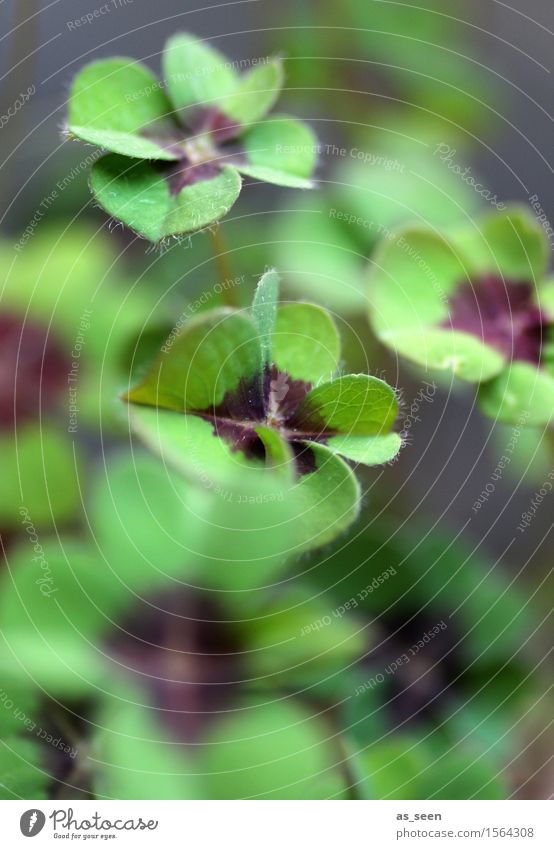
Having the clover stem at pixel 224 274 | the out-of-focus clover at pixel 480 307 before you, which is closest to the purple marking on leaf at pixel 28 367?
the clover stem at pixel 224 274

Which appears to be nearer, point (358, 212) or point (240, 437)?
point (240, 437)

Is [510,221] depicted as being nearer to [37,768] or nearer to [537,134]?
[537,134]

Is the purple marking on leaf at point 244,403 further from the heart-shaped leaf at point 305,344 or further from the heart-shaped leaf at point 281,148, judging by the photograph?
the heart-shaped leaf at point 281,148

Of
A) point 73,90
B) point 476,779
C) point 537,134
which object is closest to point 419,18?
point 537,134

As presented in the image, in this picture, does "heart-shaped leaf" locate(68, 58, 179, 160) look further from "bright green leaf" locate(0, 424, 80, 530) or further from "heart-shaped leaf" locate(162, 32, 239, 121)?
"bright green leaf" locate(0, 424, 80, 530)

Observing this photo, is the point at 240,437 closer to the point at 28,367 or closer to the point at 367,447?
the point at 367,447

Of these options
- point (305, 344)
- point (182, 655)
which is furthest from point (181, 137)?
point (182, 655)
